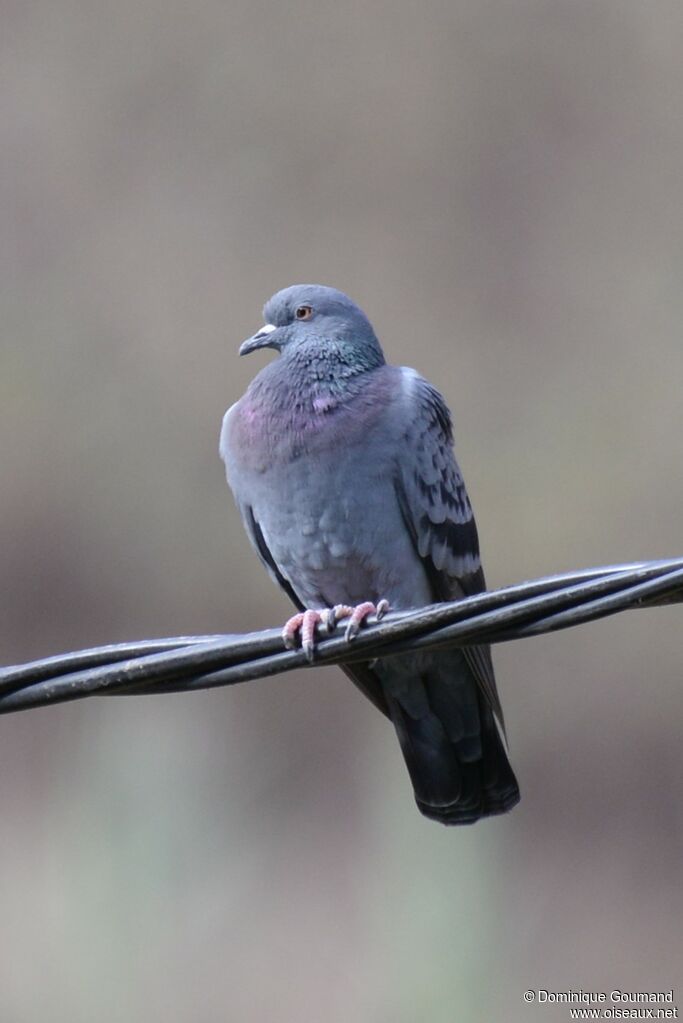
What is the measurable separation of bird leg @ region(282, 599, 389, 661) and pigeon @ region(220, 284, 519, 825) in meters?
0.61

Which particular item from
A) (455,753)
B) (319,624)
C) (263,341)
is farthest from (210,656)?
(263,341)

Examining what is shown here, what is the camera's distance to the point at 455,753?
532 cm

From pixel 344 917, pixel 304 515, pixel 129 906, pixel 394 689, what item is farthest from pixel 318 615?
pixel 344 917

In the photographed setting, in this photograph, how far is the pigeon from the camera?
4.96 meters

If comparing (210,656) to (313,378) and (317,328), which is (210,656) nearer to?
(313,378)

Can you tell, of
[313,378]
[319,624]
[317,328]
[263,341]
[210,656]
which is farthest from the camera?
[263,341]

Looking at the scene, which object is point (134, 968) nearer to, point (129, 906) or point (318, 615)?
point (129, 906)

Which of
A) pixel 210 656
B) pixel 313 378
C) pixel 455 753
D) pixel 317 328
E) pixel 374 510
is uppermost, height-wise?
pixel 317 328

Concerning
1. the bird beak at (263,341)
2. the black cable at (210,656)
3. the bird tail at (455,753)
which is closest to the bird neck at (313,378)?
the bird beak at (263,341)

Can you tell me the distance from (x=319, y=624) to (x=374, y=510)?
1.20m

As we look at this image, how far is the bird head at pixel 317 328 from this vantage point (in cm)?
523

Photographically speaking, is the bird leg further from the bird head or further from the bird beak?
the bird beak

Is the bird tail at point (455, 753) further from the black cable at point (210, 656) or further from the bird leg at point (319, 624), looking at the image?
the black cable at point (210, 656)

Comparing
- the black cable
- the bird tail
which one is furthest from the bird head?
the black cable
